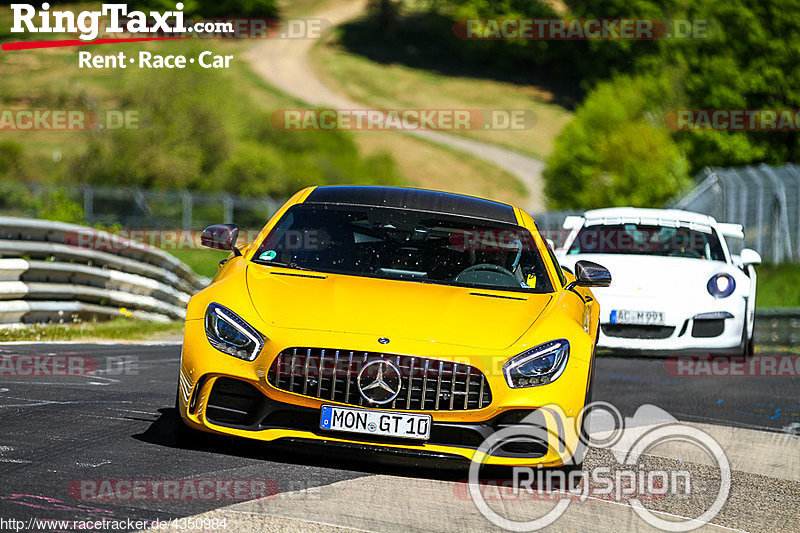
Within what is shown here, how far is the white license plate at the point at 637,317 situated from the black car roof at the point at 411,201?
176 inches

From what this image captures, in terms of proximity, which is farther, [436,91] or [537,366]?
[436,91]

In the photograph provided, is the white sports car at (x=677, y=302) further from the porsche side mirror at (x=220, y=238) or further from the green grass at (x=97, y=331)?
the porsche side mirror at (x=220, y=238)

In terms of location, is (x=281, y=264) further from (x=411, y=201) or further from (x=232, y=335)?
(x=411, y=201)

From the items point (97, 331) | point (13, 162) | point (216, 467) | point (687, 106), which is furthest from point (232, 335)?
point (13, 162)

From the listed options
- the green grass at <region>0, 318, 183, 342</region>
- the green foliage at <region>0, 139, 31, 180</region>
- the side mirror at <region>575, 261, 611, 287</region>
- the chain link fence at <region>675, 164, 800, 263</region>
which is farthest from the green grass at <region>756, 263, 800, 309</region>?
the green foliage at <region>0, 139, 31, 180</region>

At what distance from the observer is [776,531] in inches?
215

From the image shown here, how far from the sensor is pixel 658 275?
12.2 m

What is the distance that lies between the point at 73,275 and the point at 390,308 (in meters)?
7.89

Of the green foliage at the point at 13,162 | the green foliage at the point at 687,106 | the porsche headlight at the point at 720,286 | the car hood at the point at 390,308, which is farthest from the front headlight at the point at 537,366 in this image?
the green foliage at the point at 13,162

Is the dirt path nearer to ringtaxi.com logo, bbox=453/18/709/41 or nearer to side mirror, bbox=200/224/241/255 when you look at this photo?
ringtaxi.com logo, bbox=453/18/709/41

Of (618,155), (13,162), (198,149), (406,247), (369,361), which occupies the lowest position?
(369,361)

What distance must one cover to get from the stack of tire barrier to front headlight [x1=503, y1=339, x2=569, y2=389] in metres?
7.02

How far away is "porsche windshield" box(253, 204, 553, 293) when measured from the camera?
22.5 feet

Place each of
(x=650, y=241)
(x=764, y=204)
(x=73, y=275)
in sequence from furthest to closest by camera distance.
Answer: (x=764, y=204)
(x=650, y=241)
(x=73, y=275)
